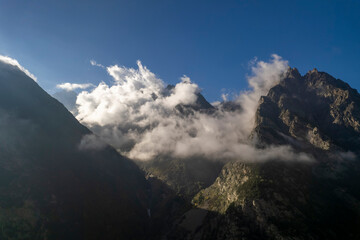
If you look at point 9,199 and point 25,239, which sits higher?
point 9,199

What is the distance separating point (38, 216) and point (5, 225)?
98.0ft

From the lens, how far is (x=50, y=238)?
634 feet

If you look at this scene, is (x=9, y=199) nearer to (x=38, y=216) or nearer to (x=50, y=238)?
(x=38, y=216)

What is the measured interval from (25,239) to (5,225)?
19.7m

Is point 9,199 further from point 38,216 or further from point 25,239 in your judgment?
point 25,239

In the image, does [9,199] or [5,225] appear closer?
[5,225]

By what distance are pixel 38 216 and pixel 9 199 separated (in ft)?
98.1

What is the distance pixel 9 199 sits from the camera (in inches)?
7544

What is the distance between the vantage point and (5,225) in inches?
6688

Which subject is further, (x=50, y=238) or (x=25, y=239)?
(x=50, y=238)

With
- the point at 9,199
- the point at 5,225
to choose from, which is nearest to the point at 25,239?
the point at 5,225

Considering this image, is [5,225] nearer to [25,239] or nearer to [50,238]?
[25,239]

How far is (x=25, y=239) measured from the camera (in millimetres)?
174000

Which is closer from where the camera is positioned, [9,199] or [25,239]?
[25,239]
